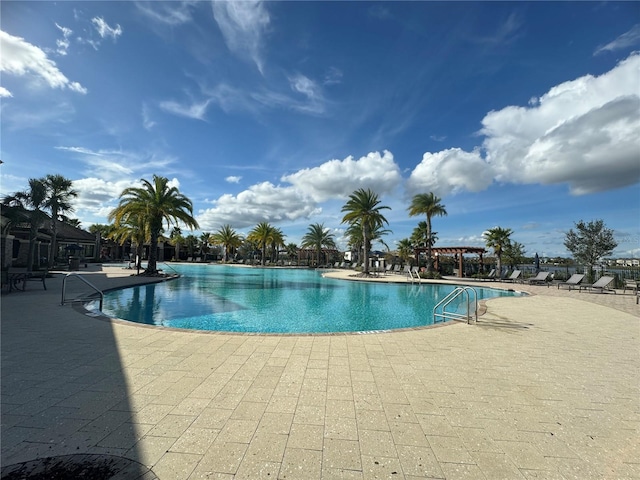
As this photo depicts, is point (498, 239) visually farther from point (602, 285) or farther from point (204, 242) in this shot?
point (204, 242)

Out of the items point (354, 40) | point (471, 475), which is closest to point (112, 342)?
point (471, 475)

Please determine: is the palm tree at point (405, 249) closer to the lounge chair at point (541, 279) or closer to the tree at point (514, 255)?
the tree at point (514, 255)

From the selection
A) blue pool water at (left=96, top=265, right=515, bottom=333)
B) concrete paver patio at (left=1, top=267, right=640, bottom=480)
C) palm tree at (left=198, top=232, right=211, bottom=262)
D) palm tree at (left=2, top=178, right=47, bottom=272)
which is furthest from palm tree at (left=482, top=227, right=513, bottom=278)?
palm tree at (left=198, top=232, right=211, bottom=262)

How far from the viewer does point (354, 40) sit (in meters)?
10.2

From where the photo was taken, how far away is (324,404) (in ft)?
10.4

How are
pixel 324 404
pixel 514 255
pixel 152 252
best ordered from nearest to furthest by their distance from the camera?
pixel 324 404 < pixel 152 252 < pixel 514 255

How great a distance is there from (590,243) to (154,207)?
31.8m

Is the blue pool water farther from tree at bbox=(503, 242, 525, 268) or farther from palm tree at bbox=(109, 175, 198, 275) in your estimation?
tree at bbox=(503, 242, 525, 268)

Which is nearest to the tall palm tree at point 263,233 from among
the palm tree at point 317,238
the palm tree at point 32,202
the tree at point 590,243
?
the palm tree at point 317,238

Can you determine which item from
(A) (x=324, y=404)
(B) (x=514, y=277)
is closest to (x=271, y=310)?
(A) (x=324, y=404)

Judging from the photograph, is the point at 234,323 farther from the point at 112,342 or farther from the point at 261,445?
the point at 261,445

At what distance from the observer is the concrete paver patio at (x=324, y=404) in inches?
90.7

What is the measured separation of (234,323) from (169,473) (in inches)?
266

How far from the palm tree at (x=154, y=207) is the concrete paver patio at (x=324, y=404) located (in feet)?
51.0
